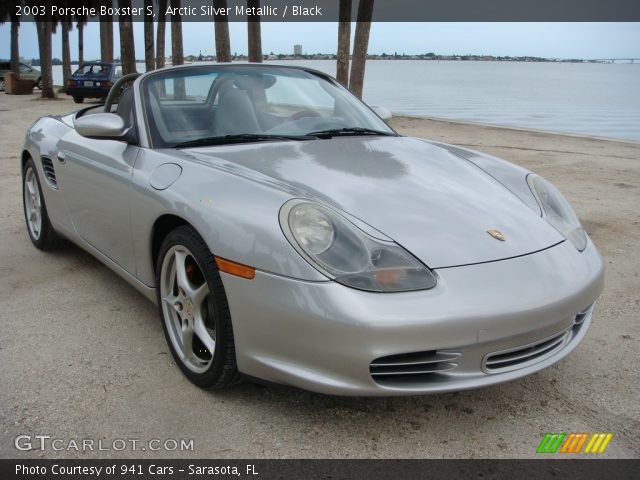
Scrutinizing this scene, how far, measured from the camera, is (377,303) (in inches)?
75.4

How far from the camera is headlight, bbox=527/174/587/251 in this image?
2537 mm

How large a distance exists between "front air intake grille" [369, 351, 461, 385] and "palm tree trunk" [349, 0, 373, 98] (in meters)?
11.1

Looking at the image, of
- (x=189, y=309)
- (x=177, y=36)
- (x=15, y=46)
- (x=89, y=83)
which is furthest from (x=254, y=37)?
(x=15, y=46)

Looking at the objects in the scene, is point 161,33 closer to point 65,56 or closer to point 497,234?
point 65,56

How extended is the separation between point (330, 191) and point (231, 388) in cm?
87

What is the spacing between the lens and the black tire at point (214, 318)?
7.17ft

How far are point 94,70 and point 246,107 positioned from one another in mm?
20531

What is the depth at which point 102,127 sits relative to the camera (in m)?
2.87

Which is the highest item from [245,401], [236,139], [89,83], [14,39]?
[14,39]

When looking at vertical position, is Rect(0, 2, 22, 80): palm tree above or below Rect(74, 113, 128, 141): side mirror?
above

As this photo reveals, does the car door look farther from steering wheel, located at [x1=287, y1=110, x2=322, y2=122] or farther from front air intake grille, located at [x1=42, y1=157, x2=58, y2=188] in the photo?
steering wheel, located at [x1=287, y1=110, x2=322, y2=122]

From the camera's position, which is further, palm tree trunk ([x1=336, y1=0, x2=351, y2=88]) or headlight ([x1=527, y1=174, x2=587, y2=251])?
palm tree trunk ([x1=336, y1=0, x2=351, y2=88])

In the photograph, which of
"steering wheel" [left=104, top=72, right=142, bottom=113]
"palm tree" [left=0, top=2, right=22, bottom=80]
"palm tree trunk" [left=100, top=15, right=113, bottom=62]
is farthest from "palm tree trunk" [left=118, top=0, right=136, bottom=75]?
"palm tree" [left=0, top=2, right=22, bottom=80]
